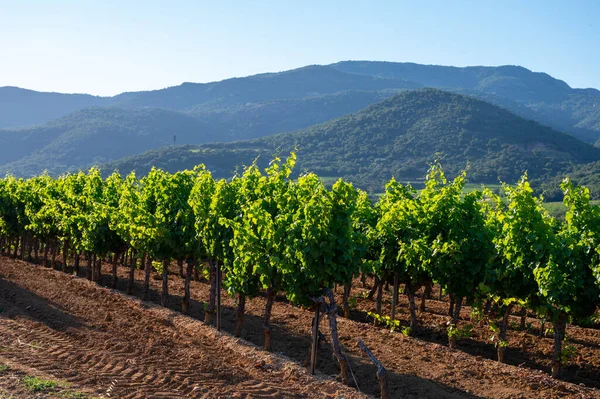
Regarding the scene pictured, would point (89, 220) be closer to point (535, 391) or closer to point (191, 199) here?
point (191, 199)

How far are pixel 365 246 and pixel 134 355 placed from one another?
6362mm

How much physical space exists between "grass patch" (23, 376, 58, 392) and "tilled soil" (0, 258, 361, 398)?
201 millimetres

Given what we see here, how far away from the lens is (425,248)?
16.4m

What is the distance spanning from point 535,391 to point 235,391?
6.71 m

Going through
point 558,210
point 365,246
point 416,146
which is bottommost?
point 558,210

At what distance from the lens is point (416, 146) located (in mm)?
156750

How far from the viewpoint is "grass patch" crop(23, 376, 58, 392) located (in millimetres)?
Result: 11047

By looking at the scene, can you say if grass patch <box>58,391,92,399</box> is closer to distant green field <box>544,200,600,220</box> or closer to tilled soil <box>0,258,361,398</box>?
tilled soil <box>0,258,361,398</box>

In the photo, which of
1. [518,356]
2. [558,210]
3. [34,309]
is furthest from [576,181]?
[34,309]

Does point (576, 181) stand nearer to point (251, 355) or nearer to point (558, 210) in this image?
point (558, 210)

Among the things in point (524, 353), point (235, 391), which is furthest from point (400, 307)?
point (235, 391)

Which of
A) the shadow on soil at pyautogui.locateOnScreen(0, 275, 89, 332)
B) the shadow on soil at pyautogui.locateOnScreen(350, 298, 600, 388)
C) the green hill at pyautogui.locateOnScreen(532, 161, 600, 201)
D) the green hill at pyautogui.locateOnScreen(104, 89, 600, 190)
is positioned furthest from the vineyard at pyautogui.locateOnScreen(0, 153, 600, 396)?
the green hill at pyautogui.locateOnScreen(104, 89, 600, 190)

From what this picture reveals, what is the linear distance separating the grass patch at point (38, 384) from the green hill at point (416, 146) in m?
115

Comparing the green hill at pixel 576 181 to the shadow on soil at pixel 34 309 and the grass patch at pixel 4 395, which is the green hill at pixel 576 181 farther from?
the grass patch at pixel 4 395
